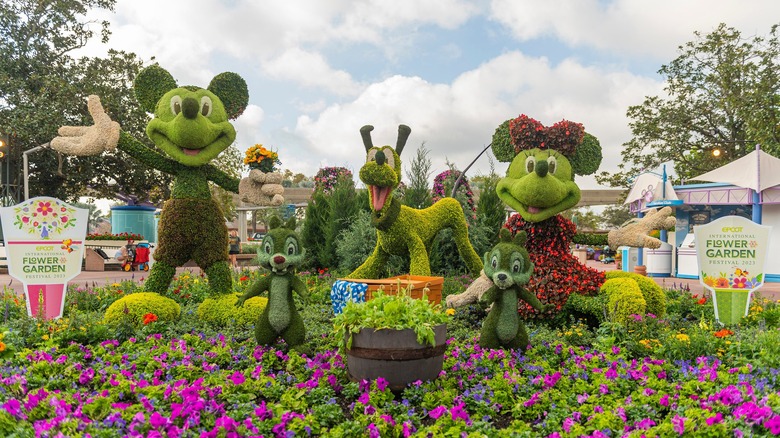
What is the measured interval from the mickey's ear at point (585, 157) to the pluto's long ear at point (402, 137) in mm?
2005

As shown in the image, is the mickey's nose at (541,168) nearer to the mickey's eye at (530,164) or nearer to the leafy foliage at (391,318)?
the mickey's eye at (530,164)

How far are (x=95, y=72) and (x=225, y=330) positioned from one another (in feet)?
58.1

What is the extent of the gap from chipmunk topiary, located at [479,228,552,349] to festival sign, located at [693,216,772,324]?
8.75ft

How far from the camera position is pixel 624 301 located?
5.43m

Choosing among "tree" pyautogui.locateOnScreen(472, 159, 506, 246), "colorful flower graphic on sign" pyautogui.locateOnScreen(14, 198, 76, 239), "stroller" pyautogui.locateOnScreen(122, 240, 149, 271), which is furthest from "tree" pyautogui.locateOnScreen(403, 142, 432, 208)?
"stroller" pyautogui.locateOnScreen(122, 240, 149, 271)

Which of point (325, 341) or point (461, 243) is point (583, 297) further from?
point (325, 341)

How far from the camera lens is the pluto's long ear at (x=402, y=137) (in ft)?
22.9

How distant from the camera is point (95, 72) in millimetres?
19656

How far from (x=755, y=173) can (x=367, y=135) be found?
38.8 ft

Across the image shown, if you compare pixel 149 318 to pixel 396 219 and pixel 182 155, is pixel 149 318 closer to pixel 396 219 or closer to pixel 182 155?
pixel 182 155

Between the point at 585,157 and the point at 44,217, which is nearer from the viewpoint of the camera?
the point at 44,217

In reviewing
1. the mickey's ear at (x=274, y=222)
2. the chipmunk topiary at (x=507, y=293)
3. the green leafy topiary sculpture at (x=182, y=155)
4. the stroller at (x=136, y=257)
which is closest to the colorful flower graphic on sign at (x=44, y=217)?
the green leafy topiary sculpture at (x=182, y=155)

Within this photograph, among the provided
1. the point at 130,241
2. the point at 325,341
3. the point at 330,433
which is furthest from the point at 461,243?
the point at 130,241

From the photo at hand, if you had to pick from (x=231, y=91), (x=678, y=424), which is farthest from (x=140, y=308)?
(x=678, y=424)
